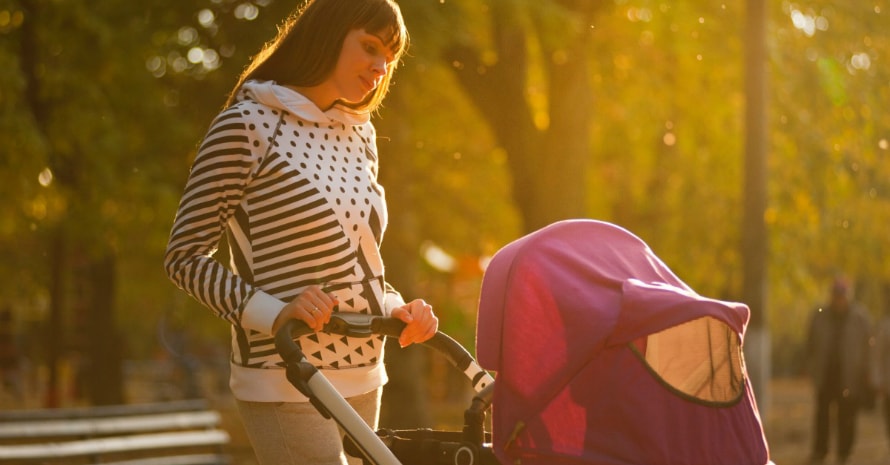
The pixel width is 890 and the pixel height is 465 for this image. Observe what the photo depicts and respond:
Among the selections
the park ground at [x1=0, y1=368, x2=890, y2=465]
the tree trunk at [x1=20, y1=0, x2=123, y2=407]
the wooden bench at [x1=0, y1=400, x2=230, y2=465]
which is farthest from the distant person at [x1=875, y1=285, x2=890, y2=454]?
the tree trunk at [x1=20, y1=0, x2=123, y2=407]

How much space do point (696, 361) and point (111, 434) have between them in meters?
8.83

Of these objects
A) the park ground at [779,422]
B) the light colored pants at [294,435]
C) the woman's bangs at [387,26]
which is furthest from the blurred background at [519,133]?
the light colored pants at [294,435]

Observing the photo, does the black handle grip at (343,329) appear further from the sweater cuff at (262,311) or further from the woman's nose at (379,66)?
the woman's nose at (379,66)

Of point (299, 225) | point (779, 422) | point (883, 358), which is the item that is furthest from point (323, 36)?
point (779, 422)

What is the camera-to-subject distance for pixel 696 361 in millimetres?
3348

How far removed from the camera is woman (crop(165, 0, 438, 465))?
11.5 ft

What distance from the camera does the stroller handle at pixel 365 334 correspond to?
3.29 m

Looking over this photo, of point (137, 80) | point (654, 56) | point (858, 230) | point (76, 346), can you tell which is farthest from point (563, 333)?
point (76, 346)

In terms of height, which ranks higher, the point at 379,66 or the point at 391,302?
the point at 379,66

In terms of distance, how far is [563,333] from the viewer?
11.0 feet

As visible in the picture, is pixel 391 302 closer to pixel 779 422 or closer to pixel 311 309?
pixel 311 309

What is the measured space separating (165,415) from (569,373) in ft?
31.3

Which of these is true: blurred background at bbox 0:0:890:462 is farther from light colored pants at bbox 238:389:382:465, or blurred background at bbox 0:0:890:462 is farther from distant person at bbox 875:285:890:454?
light colored pants at bbox 238:389:382:465

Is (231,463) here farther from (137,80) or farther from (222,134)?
(222,134)
